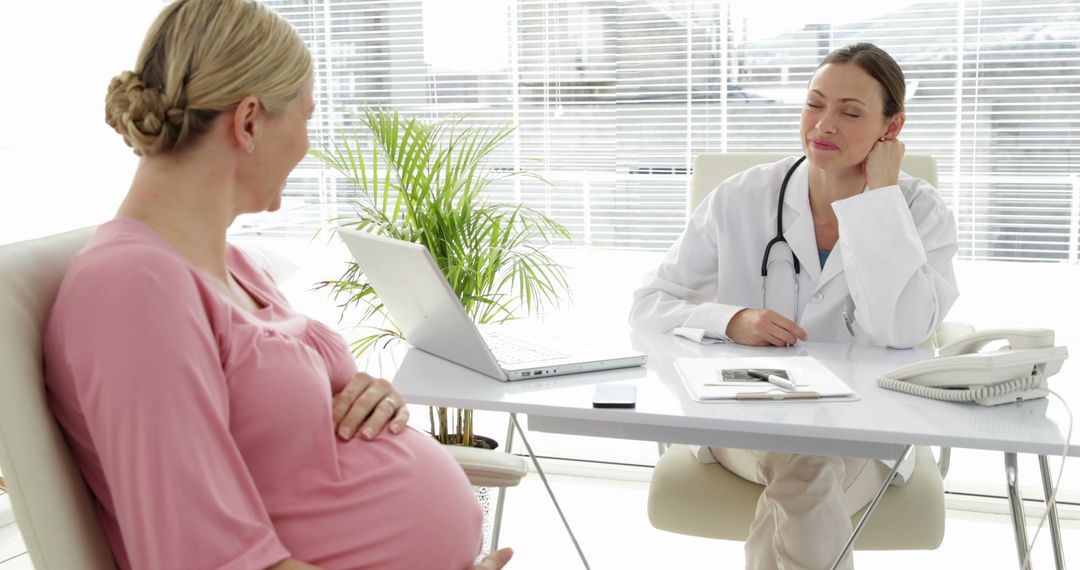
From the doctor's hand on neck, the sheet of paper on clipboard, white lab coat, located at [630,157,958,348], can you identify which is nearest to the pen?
the sheet of paper on clipboard

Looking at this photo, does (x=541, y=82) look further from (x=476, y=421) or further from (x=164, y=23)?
(x=164, y=23)

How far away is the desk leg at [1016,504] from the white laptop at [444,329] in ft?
1.99

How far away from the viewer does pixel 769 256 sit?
2.24 metres

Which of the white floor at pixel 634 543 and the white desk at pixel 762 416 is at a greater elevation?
the white desk at pixel 762 416

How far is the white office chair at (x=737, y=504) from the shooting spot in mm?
1771

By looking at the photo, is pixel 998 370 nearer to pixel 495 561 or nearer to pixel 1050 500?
pixel 1050 500

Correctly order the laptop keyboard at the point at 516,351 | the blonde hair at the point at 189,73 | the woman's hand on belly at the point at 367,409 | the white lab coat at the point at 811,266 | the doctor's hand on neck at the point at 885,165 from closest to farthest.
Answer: the blonde hair at the point at 189,73, the woman's hand on belly at the point at 367,409, the laptop keyboard at the point at 516,351, the white lab coat at the point at 811,266, the doctor's hand on neck at the point at 885,165

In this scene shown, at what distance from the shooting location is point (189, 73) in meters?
1.10

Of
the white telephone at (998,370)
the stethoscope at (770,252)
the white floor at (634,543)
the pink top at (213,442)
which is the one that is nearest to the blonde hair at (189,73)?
the pink top at (213,442)

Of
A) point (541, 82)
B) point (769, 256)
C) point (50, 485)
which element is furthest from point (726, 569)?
point (50, 485)

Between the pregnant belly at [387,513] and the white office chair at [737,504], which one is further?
the white office chair at [737,504]

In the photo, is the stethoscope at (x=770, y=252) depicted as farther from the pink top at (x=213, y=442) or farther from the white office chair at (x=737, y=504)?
the pink top at (x=213, y=442)

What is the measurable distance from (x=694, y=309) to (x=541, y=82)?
1.55m

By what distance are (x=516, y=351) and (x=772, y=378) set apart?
47cm
